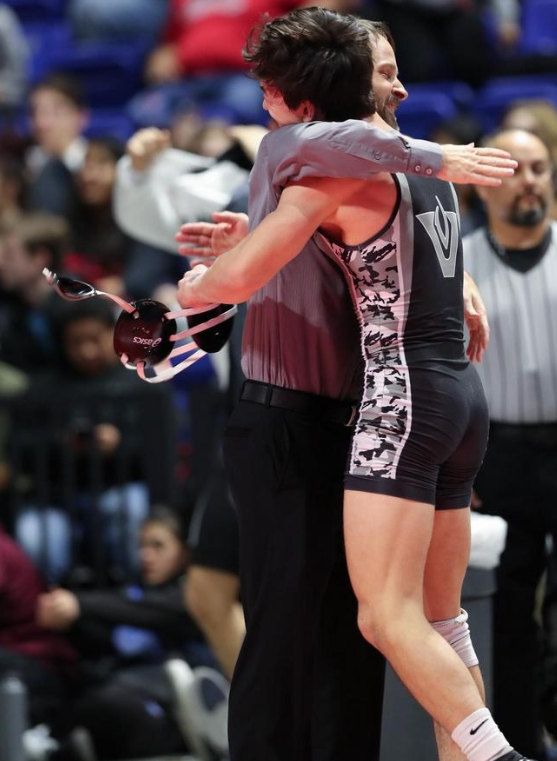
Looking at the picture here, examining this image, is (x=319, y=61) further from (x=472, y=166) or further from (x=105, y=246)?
(x=105, y=246)

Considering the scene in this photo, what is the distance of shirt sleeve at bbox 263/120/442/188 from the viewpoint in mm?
2809

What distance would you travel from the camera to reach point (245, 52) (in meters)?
2.98

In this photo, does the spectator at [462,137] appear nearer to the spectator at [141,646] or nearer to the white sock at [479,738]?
the spectator at [141,646]

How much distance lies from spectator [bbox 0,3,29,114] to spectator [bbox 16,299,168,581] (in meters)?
3.99

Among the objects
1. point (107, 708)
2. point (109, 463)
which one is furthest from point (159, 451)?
point (107, 708)

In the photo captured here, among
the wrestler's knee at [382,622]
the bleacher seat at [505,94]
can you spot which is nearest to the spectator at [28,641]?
the wrestler's knee at [382,622]

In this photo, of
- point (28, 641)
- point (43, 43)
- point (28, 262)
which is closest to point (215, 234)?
point (28, 641)

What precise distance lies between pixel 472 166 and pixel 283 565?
0.91m

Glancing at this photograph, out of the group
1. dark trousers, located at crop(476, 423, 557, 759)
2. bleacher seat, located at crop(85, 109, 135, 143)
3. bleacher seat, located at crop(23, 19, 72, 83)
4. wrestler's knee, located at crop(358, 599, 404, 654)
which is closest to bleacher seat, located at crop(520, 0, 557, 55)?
bleacher seat, located at crop(85, 109, 135, 143)

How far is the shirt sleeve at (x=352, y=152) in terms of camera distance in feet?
9.21

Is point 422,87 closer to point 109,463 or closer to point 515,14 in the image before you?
point 515,14

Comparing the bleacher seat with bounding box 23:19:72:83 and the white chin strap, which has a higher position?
the bleacher seat with bounding box 23:19:72:83

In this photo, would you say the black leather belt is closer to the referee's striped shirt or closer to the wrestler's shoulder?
the wrestler's shoulder

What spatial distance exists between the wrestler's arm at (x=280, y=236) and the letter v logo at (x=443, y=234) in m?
0.19
